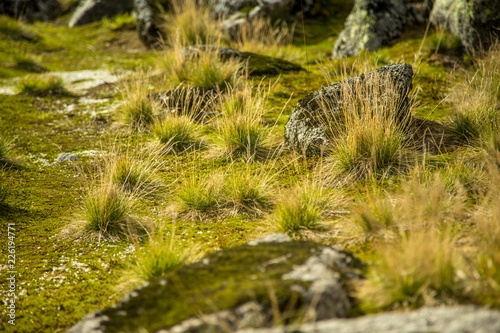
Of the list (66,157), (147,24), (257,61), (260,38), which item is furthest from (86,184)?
(147,24)

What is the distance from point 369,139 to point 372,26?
16.0 feet

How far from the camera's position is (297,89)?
21.8 ft

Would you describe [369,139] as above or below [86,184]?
above

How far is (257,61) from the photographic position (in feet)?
24.3

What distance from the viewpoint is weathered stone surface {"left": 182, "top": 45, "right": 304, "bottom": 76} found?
23.3 ft

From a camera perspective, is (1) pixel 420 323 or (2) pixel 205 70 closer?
(1) pixel 420 323

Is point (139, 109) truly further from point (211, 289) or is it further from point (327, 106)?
point (211, 289)

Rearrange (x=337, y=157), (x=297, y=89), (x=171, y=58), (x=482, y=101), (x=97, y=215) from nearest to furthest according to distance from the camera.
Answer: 1. (x=97, y=215)
2. (x=337, y=157)
3. (x=482, y=101)
4. (x=297, y=89)
5. (x=171, y=58)

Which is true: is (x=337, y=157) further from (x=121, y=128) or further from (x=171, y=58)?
(x=171, y=58)

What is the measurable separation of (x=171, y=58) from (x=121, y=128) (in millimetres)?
2522

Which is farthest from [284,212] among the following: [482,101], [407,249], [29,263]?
[482,101]

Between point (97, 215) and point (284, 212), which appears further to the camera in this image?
point (97, 215)

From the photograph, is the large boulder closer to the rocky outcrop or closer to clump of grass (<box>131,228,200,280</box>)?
clump of grass (<box>131,228,200,280</box>)

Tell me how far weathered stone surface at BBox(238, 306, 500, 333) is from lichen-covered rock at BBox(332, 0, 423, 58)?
6809 millimetres
